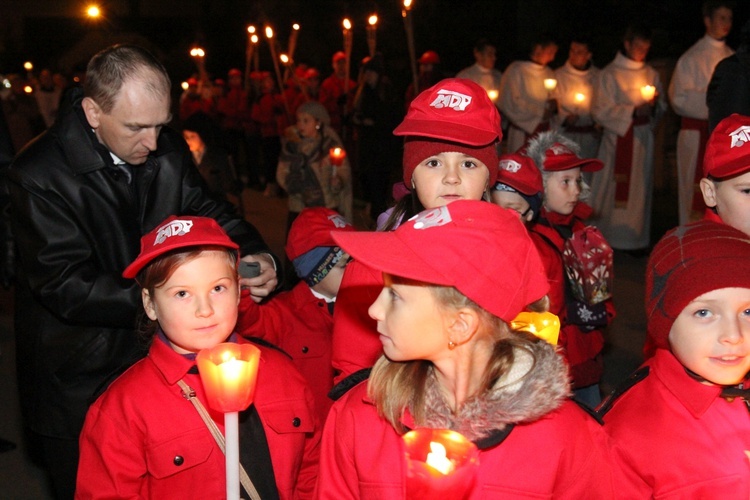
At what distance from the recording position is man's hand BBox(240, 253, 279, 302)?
11.4ft

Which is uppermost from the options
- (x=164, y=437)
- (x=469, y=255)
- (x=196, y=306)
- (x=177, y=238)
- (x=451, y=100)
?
(x=451, y=100)

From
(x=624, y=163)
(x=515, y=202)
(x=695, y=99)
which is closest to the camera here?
(x=515, y=202)

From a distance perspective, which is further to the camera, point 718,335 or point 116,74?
point 116,74

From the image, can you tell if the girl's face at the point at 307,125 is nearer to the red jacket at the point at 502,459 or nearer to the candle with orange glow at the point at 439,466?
the red jacket at the point at 502,459

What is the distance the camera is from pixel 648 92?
34.4 ft

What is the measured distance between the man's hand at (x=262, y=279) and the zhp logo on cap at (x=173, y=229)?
0.65 m

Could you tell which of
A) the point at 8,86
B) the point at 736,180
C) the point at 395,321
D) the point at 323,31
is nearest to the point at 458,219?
the point at 395,321

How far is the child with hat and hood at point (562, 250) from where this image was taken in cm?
428

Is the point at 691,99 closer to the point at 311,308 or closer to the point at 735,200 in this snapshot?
the point at 735,200

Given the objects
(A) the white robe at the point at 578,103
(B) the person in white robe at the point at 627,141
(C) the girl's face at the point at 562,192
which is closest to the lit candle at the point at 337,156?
(A) the white robe at the point at 578,103

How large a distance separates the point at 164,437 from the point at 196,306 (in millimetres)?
420

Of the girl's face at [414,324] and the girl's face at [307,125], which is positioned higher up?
the girl's face at [414,324]

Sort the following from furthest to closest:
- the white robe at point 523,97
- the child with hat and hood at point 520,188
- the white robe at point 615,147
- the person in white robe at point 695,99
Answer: the white robe at point 523,97 → the white robe at point 615,147 → the person in white robe at point 695,99 → the child with hat and hood at point 520,188

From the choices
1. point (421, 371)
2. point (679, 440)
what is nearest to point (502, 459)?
point (421, 371)
